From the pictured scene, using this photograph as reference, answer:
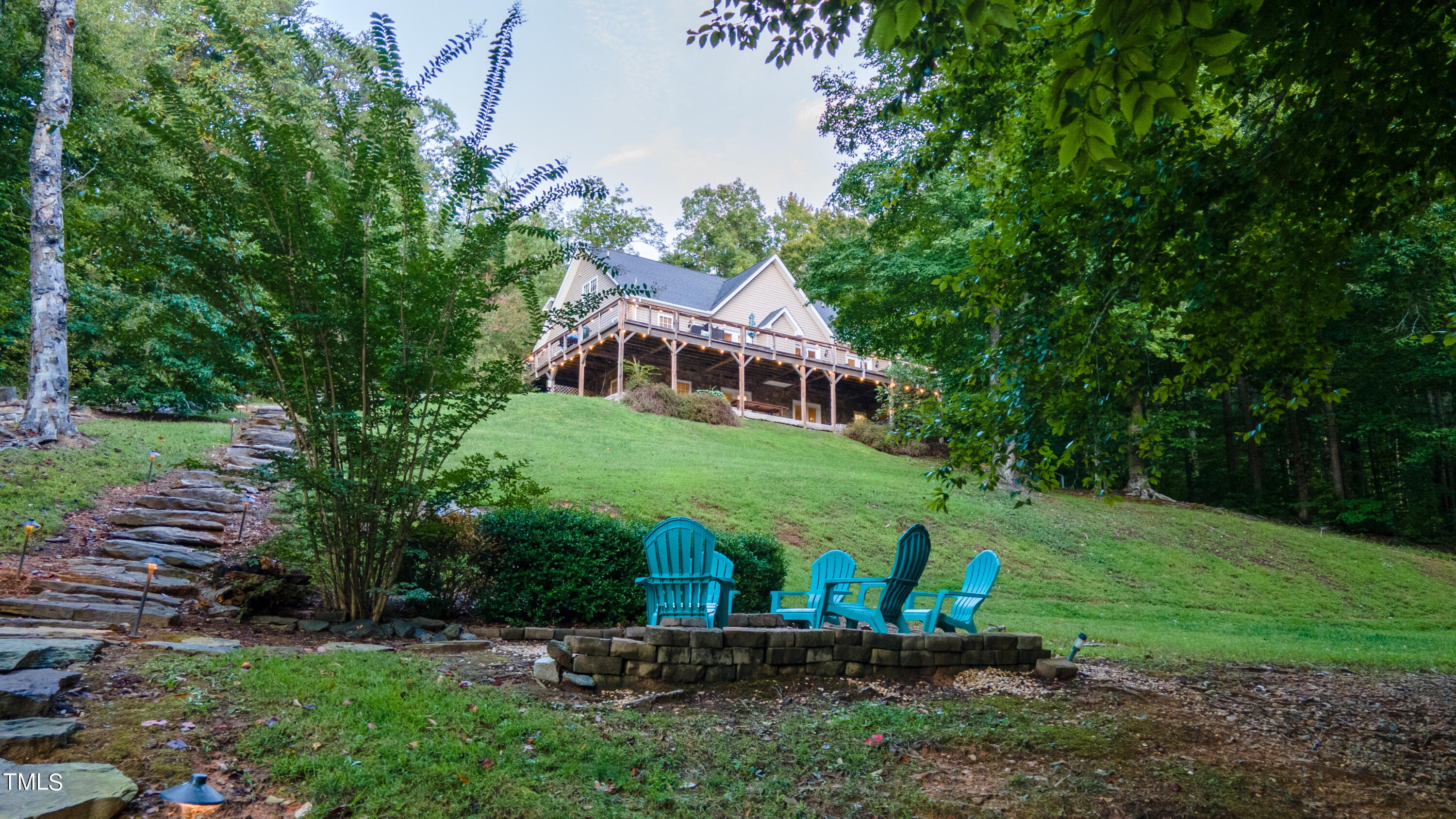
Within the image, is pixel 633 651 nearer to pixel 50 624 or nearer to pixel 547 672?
pixel 547 672

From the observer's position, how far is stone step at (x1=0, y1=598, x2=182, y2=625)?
15.0 feet

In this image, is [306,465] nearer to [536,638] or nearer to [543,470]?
[536,638]

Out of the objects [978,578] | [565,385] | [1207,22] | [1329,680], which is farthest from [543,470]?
[565,385]

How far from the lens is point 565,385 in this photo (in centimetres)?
2894

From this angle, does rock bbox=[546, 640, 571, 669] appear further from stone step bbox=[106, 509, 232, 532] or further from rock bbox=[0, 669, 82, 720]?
stone step bbox=[106, 509, 232, 532]

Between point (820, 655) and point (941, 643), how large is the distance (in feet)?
2.82

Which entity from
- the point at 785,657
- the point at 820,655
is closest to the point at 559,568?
the point at 785,657

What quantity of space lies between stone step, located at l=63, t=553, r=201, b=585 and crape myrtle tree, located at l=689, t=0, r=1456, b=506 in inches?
225

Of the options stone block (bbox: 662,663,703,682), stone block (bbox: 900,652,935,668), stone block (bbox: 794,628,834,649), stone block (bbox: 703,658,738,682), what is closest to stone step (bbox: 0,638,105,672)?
stone block (bbox: 662,663,703,682)

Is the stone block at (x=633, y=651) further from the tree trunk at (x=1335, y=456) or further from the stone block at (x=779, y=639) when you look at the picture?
the tree trunk at (x=1335, y=456)

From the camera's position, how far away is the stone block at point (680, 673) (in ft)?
14.6

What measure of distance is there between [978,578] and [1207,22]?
16.0 feet

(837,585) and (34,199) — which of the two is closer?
(837,585)

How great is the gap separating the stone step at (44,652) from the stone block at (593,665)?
7.36ft
